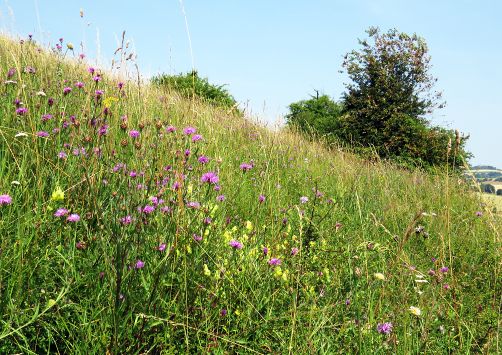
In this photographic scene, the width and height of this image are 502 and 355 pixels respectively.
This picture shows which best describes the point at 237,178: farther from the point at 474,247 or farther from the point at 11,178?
the point at 474,247

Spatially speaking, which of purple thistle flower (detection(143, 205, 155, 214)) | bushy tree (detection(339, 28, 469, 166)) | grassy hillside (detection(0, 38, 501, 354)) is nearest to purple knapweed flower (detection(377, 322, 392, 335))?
grassy hillside (detection(0, 38, 501, 354))

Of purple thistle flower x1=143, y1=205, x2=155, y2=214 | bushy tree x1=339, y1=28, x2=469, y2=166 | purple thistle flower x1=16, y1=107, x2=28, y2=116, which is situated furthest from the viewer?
bushy tree x1=339, y1=28, x2=469, y2=166

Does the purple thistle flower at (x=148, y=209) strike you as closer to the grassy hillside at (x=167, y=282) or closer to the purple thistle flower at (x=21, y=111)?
the grassy hillside at (x=167, y=282)

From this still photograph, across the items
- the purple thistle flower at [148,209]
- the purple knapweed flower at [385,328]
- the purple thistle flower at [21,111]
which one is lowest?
the purple knapweed flower at [385,328]

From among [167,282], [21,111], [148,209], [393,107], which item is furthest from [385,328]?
[393,107]

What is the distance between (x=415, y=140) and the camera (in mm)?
16312

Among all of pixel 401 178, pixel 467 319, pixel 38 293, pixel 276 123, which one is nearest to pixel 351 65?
pixel 401 178

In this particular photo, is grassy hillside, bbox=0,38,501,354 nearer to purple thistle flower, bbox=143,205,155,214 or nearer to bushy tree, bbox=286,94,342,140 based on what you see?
purple thistle flower, bbox=143,205,155,214

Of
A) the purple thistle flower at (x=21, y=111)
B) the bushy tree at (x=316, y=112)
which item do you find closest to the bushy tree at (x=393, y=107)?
the bushy tree at (x=316, y=112)

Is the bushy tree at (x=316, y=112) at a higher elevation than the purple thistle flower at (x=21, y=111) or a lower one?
higher

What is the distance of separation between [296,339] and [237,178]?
2.46 m

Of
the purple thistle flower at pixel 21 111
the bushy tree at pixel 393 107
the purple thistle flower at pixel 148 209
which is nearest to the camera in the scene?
the purple thistle flower at pixel 148 209

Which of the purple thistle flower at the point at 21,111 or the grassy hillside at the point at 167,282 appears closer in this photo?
the grassy hillside at the point at 167,282

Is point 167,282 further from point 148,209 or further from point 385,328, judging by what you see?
point 385,328
